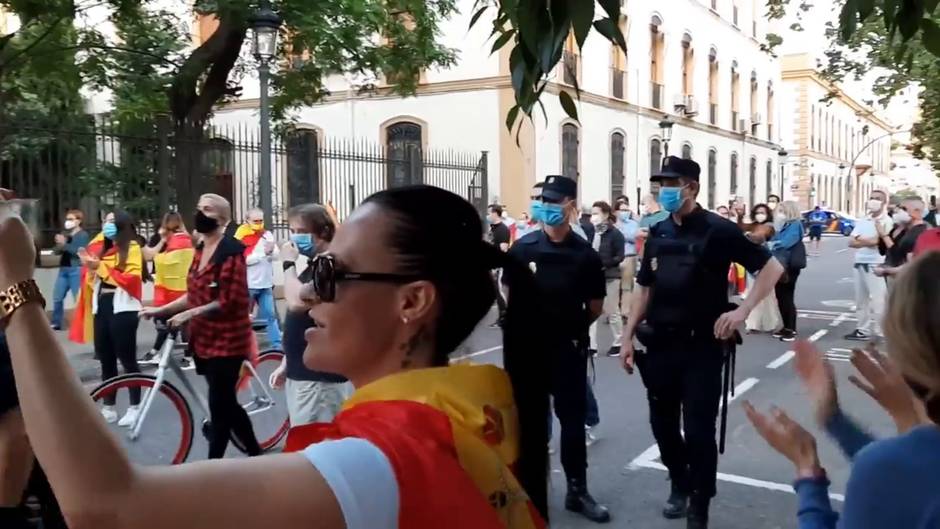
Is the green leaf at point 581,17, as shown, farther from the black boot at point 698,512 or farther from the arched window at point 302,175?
the arched window at point 302,175

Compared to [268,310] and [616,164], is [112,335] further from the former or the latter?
[616,164]

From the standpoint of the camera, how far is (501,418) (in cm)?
136

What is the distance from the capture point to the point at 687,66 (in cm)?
3203

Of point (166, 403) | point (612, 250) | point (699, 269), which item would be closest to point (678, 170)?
point (699, 269)

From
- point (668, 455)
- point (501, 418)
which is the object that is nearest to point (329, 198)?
point (668, 455)

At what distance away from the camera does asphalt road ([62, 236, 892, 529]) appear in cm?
490

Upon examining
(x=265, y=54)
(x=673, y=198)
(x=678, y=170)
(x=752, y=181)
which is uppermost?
(x=265, y=54)

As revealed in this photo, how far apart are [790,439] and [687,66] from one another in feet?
104

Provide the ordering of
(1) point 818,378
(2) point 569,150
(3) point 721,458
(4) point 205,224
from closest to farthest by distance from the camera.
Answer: (1) point 818,378 → (4) point 205,224 → (3) point 721,458 → (2) point 569,150

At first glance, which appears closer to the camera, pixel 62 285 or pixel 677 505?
pixel 677 505

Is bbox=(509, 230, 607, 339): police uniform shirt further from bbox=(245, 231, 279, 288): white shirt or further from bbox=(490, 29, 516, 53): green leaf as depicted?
bbox=(245, 231, 279, 288): white shirt

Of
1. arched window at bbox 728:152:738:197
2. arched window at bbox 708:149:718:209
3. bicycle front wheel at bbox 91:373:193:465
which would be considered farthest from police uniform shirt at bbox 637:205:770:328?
arched window at bbox 728:152:738:197

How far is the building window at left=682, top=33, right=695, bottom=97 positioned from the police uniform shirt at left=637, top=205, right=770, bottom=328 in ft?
92.9

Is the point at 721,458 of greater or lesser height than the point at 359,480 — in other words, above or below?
below
